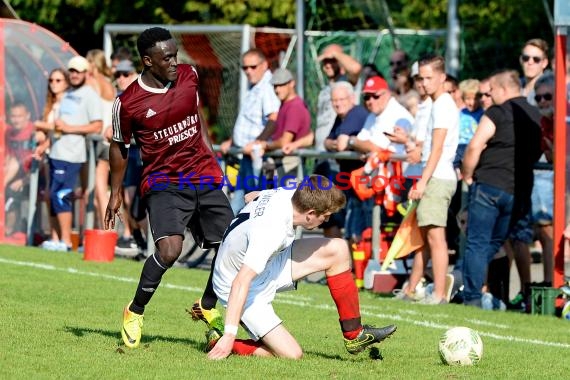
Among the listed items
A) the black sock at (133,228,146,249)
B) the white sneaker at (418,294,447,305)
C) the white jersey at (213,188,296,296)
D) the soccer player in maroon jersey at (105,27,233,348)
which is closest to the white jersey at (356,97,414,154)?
the white sneaker at (418,294,447,305)

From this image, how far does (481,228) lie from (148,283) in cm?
449

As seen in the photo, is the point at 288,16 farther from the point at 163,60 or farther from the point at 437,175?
the point at 163,60

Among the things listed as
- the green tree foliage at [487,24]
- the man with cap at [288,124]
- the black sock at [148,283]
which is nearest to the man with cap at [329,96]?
the man with cap at [288,124]

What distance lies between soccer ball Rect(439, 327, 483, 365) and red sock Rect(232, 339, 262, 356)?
48.8 inches

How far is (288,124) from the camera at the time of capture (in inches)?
588

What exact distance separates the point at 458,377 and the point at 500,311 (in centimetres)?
444

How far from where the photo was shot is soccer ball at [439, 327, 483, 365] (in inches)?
345

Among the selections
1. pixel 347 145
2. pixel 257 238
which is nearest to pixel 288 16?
pixel 347 145

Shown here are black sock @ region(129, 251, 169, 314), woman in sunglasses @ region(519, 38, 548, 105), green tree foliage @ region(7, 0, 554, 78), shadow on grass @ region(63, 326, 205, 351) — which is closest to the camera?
black sock @ region(129, 251, 169, 314)

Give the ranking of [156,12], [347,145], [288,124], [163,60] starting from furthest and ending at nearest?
[156,12] → [288,124] → [347,145] → [163,60]

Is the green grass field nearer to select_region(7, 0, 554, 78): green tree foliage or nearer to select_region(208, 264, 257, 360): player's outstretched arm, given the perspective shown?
select_region(208, 264, 257, 360): player's outstretched arm

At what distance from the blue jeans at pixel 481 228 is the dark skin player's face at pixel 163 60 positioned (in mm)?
4263

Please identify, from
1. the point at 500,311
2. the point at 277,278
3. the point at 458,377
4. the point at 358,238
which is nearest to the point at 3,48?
the point at 358,238

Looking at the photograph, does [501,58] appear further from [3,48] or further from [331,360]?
[331,360]
